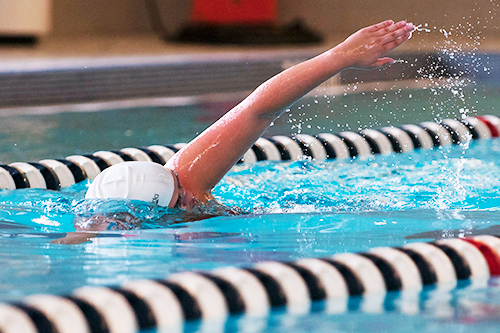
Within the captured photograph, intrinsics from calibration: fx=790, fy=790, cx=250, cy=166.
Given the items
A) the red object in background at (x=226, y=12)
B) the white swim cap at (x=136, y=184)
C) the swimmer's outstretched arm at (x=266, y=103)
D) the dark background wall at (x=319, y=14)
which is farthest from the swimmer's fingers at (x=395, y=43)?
the dark background wall at (x=319, y=14)

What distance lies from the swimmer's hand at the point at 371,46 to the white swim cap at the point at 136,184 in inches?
24.5

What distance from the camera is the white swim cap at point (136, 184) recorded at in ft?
7.41

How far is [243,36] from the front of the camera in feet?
26.6

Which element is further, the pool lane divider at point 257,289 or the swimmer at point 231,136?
the swimmer at point 231,136

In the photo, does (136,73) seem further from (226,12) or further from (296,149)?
(296,149)

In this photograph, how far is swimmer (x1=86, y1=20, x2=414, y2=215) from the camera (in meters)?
2.27

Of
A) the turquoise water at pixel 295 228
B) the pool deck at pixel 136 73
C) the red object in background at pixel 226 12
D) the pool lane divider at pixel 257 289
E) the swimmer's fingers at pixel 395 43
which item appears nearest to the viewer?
the pool lane divider at pixel 257 289

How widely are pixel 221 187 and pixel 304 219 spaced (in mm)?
834

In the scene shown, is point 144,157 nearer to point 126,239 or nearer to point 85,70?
point 126,239

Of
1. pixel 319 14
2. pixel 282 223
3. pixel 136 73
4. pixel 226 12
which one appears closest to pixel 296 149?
pixel 282 223

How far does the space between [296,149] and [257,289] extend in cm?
201

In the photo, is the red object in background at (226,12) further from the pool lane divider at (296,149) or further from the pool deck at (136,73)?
the pool lane divider at (296,149)

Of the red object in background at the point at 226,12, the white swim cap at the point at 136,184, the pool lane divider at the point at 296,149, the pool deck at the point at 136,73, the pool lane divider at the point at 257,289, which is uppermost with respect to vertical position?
the red object in background at the point at 226,12

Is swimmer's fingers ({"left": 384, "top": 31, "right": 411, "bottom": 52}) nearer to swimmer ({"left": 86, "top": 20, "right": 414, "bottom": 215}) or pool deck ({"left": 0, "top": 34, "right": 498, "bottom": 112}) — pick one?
swimmer ({"left": 86, "top": 20, "right": 414, "bottom": 215})
